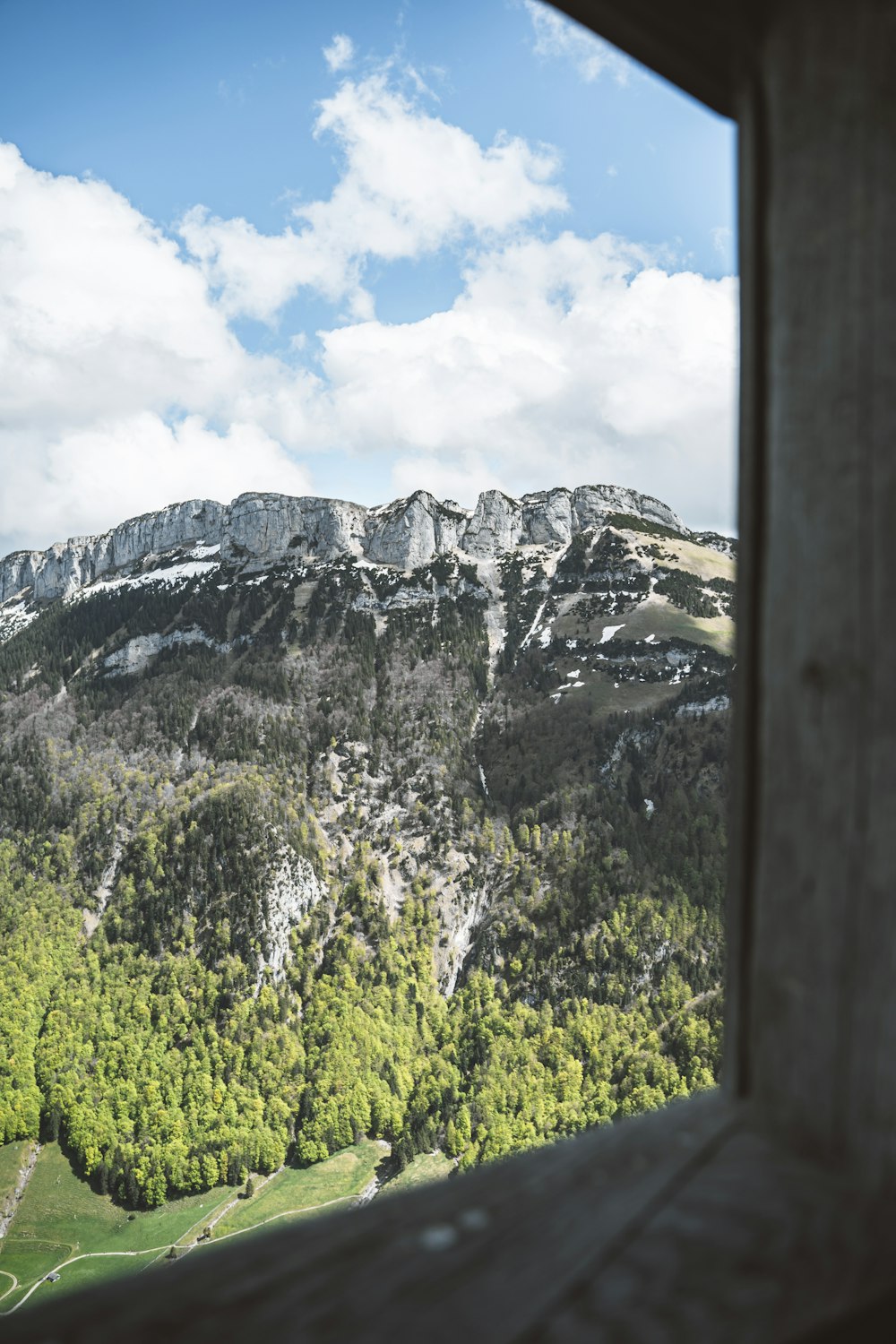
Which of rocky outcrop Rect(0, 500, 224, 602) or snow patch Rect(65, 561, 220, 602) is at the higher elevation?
rocky outcrop Rect(0, 500, 224, 602)

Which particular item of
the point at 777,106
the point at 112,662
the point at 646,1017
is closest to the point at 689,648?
the point at 646,1017

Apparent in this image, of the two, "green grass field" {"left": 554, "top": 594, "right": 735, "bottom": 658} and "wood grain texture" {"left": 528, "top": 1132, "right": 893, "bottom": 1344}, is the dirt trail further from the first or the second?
"green grass field" {"left": 554, "top": 594, "right": 735, "bottom": 658}

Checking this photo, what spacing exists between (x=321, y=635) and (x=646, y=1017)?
248ft

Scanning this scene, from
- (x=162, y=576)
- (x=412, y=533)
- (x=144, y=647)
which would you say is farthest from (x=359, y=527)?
(x=144, y=647)

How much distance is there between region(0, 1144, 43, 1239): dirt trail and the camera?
201 ft

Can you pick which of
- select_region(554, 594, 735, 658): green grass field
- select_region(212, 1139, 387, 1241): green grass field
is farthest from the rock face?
select_region(212, 1139, 387, 1241): green grass field

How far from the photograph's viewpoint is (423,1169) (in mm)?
63625

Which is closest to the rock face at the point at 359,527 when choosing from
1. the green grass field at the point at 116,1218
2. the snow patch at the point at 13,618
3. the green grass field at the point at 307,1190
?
the snow patch at the point at 13,618

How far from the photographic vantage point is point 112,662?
4953 inches

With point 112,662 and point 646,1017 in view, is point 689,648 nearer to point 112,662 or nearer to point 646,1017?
point 646,1017

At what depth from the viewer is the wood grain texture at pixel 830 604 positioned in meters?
0.76

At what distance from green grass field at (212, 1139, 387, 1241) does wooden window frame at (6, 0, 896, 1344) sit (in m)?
69.7

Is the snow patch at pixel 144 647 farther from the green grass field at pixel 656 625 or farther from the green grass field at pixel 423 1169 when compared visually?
the green grass field at pixel 423 1169

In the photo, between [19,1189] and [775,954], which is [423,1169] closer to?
[19,1189]
